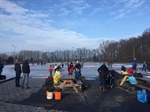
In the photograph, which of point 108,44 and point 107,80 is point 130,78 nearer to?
point 107,80

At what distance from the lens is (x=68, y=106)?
8625mm

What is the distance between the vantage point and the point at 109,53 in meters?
136

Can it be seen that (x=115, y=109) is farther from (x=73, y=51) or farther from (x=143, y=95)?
(x=73, y=51)

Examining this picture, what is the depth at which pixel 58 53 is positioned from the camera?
179875 millimetres

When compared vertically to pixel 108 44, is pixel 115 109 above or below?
below

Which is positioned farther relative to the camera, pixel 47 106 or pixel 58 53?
pixel 58 53

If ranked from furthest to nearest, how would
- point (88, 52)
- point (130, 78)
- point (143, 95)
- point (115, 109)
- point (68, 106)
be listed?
point (88, 52)
point (130, 78)
point (143, 95)
point (68, 106)
point (115, 109)

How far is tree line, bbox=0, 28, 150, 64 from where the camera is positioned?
102625 millimetres

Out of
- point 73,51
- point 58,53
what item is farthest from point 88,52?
point 58,53

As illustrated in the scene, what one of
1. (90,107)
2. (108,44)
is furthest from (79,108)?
(108,44)

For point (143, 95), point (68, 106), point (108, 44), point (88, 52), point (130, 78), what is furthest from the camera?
point (88, 52)

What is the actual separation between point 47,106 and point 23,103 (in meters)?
1.10

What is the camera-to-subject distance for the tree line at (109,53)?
337 ft

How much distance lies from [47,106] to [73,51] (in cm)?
17005
